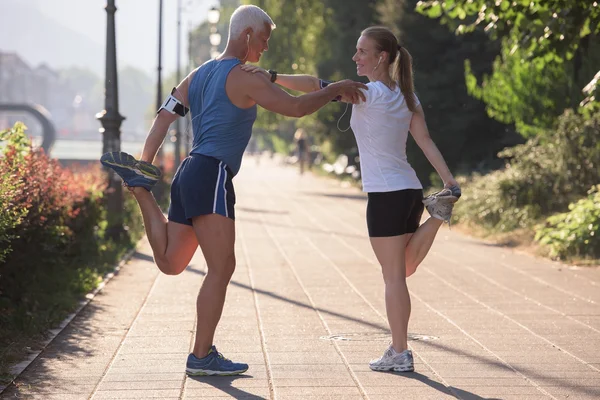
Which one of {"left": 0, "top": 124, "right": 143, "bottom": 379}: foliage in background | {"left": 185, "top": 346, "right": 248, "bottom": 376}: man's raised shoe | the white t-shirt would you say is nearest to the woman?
the white t-shirt

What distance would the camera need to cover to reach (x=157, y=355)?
757 cm

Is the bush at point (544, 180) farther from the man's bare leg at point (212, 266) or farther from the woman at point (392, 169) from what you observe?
the man's bare leg at point (212, 266)

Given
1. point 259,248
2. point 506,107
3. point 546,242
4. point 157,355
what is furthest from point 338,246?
point 157,355

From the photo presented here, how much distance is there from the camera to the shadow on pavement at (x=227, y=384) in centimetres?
622

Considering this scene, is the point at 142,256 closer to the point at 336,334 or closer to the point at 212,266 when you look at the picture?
the point at 336,334

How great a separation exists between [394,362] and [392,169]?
3.66ft

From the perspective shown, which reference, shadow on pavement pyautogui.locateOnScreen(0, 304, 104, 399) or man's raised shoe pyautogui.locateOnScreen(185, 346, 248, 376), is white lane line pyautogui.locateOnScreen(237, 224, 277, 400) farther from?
shadow on pavement pyautogui.locateOnScreen(0, 304, 104, 399)

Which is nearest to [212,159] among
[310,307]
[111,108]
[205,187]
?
[205,187]

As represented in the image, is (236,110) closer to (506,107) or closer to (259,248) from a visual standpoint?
(259,248)

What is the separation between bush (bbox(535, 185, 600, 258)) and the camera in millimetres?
14164

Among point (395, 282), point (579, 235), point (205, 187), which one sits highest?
point (205, 187)

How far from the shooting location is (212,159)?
6.61 metres

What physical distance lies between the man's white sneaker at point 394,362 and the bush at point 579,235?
7.56 meters

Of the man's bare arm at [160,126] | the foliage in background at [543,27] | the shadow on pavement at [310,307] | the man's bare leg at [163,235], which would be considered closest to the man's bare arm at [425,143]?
the man's bare arm at [160,126]
